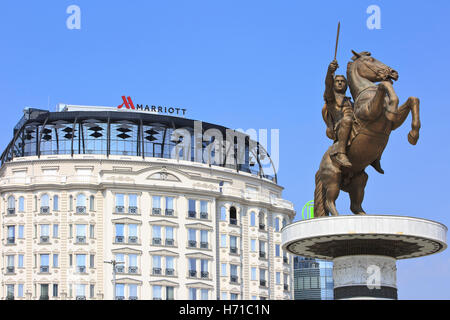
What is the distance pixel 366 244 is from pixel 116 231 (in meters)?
67.9

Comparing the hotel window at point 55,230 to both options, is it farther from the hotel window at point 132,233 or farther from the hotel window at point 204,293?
the hotel window at point 204,293

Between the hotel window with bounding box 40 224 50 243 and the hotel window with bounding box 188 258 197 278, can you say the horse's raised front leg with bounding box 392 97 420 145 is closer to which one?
the hotel window with bounding box 188 258 197 278

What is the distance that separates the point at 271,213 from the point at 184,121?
47.3ft

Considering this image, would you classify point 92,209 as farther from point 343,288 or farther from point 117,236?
point 343,288

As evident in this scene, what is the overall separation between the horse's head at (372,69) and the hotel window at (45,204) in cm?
6968

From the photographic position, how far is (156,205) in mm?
96312

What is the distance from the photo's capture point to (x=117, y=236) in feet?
311

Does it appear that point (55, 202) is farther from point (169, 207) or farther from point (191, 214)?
point (191, 214)

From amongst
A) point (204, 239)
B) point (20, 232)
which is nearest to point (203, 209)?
point (204, 239)

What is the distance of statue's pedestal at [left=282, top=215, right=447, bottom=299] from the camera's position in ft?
91.1

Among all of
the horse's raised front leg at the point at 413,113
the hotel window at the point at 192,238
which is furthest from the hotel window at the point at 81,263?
the horse's raised front leg at the point at 413,113

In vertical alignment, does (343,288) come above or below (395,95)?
below

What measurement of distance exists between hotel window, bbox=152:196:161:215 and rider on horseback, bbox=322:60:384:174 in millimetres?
65883
